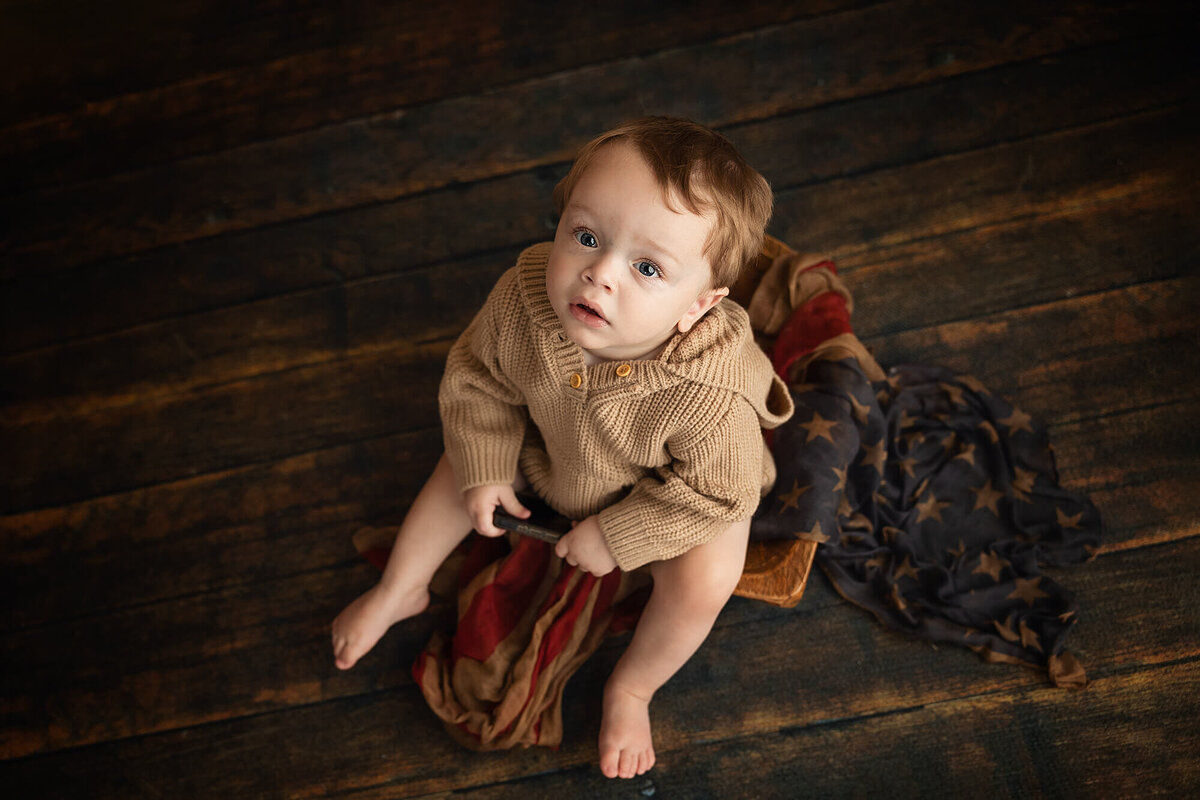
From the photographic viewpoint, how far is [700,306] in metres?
0.85

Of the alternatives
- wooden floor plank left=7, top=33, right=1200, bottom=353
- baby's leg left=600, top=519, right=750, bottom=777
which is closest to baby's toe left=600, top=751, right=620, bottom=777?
baby's leg left=600, top=519, right=750, bottom=777

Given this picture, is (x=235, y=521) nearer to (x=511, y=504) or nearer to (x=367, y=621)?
(x=367, y=621)

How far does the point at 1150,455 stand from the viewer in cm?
120

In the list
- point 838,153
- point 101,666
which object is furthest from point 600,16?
point 101,666

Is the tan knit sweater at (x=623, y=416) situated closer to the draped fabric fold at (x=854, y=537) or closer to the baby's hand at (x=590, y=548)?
the baby's hand at (x=590, y=548)

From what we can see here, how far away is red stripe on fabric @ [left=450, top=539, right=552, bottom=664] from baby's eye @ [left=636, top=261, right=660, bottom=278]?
47cm

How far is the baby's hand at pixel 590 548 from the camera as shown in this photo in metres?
0.97

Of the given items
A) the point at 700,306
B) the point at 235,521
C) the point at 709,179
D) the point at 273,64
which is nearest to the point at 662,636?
the point at 700,306

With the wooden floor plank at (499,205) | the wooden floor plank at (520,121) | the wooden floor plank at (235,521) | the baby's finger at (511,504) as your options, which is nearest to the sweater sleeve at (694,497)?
the baby's finger at (511,504)

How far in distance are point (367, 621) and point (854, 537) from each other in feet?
2.17

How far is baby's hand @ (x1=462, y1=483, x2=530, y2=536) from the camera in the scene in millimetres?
1023

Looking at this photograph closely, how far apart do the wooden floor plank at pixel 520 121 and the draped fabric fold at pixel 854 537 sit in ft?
1.47

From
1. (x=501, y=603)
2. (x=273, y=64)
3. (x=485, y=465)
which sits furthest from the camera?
(x=273, y=64)

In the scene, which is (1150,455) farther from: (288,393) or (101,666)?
(101,666)
